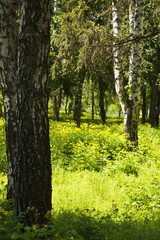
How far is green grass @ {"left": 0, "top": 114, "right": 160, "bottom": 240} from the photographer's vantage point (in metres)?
2.57

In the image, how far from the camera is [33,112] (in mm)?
2412

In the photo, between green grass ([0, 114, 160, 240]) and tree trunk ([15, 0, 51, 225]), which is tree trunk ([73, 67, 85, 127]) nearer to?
green grass ([0, 114, 160, 240])

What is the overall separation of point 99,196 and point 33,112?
2893 mm

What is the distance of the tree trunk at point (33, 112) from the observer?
232 centimetres

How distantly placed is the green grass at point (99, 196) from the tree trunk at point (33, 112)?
0.31 m

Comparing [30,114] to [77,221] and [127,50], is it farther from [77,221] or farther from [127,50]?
[127,50]

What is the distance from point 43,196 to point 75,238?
0.66 meters

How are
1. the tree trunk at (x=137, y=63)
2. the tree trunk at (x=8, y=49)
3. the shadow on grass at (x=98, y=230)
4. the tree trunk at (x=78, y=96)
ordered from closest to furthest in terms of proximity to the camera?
the shadow on grass at (x=98, y=230) < the tree trunk at (x=8, y=49) < the tree trunk at (x=137, y=63) < the tree trunk at (x=78, y=96)

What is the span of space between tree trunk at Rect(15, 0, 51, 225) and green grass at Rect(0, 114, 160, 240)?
0.31m

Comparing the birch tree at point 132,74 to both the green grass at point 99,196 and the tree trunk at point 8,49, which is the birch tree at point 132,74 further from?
the tree trunk at point 8,49

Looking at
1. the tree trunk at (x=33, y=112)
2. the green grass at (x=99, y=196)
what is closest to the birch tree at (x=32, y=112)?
the tree trunk at (x=33, y=112)

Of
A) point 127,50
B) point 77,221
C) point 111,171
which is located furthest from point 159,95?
point 77,221

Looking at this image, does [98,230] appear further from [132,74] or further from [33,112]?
[132,74]

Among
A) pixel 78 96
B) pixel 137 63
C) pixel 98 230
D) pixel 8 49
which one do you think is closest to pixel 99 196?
pixel 98 230
